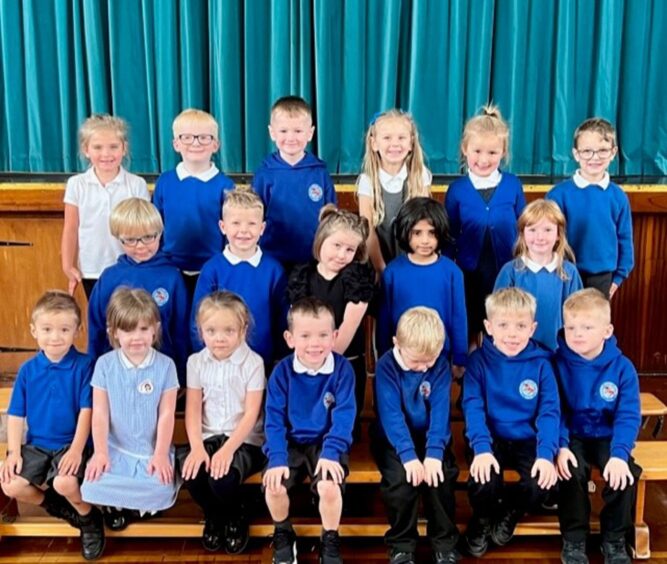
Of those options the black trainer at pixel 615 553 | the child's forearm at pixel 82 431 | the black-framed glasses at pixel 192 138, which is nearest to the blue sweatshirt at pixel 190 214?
the black-framed glasses at pixel 192 138

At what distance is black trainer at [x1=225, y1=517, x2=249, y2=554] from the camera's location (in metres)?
2.21

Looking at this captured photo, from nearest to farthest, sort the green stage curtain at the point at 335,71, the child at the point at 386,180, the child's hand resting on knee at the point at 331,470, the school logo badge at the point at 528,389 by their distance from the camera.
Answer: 1. the child's hand resting on knee at the point at 331,470
2. the school logo badge at the point at 528,389
3. the child at the point at 386,180
4. the green stage curtain at the point at 335,71

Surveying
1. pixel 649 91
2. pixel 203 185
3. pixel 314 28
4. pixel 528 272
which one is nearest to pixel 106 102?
pixel 314 28

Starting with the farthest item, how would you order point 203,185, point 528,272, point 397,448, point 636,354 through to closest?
point 636,354
point 203,185
point 528,272
point 397,448

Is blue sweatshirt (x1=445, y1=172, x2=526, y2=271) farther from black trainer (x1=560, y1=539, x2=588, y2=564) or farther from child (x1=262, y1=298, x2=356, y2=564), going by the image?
black trainer (x1=560, y1=539, x2=588, y2=564)

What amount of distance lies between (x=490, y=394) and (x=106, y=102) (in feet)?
7.39

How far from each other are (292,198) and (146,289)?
0.55m

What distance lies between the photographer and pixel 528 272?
238 cm

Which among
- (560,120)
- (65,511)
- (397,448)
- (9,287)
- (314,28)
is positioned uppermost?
(314,28)

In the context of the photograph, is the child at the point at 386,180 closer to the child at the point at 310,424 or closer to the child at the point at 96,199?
the child at the point at 310,424

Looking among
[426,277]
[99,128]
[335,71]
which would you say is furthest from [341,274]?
[335,71]

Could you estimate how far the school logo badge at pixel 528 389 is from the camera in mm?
2164

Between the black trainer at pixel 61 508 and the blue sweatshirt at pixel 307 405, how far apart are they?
0.58 metres

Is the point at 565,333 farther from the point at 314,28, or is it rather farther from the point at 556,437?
the point at 314,28
